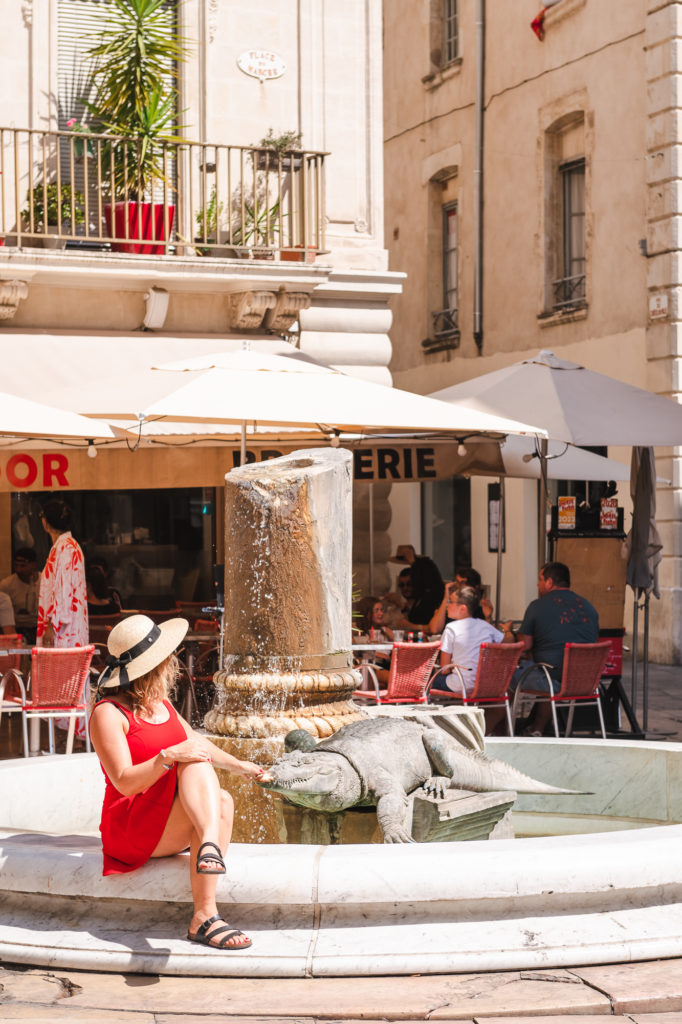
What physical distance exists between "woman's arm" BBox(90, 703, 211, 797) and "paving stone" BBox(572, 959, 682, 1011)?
1417 mm

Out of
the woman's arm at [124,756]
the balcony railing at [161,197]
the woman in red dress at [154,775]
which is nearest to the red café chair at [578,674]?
the woman in red dress at [154,775]

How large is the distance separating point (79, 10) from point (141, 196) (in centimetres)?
227

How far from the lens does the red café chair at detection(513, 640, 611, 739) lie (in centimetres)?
954

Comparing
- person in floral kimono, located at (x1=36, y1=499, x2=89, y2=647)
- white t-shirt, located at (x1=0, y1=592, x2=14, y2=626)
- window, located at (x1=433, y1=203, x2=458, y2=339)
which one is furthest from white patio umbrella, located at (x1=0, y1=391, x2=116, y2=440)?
window, located at (x1=433, y1=203, x2=458, y2=339)

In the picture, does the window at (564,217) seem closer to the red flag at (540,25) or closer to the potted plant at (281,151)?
the red flag at (540,25)

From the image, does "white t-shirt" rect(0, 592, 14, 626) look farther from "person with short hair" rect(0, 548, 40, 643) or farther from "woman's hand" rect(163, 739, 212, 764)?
"woman's hand" rect(163, 739, 212, 764)

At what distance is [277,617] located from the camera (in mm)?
6105

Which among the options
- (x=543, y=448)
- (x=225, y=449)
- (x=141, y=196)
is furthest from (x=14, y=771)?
(x=141, y=196)

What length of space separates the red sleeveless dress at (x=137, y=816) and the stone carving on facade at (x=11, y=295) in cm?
881

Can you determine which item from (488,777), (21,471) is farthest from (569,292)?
(488,777)

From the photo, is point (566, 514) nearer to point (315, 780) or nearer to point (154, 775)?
point (315, 780)

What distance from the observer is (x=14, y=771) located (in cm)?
642

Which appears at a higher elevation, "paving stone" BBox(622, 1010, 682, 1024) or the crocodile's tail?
the crocodile's tail

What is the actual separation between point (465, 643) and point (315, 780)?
14.1ft
